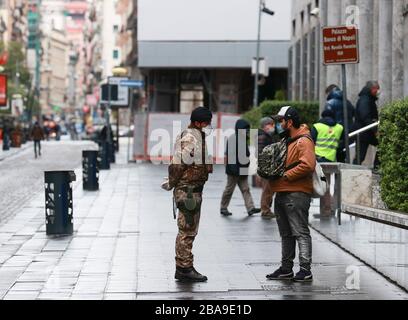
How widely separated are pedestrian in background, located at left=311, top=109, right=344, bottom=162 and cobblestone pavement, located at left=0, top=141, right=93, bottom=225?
17.4 feet

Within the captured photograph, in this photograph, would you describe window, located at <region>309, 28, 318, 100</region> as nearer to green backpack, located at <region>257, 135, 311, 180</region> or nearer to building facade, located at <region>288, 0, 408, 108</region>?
building facade, located at <region>288, 0, 408, 108</region>

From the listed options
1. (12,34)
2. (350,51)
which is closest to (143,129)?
(350,51)

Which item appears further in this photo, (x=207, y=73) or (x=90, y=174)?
(x=207, y=73)

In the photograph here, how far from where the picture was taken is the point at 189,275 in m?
12.8

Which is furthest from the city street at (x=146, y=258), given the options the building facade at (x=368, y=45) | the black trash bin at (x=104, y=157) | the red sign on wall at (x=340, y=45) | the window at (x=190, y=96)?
the window at (x=190, y=96)

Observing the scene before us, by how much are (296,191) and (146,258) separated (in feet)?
8.99

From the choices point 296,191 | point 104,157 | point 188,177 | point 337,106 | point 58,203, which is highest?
point 337,106

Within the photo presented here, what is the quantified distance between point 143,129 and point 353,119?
22.5m

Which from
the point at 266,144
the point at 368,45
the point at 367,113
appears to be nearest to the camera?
the point at 367,113

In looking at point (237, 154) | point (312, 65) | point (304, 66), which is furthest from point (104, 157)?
point (237, 154)

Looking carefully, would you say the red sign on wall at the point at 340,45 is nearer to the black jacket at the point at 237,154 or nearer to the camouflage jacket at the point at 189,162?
the camouflage jacket at the point at 189,162

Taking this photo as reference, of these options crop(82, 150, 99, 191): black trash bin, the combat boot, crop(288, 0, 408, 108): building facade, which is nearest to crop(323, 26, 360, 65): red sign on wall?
the combat boot

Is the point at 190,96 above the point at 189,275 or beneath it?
above

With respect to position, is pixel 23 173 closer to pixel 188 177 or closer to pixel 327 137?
pixel 327 137
